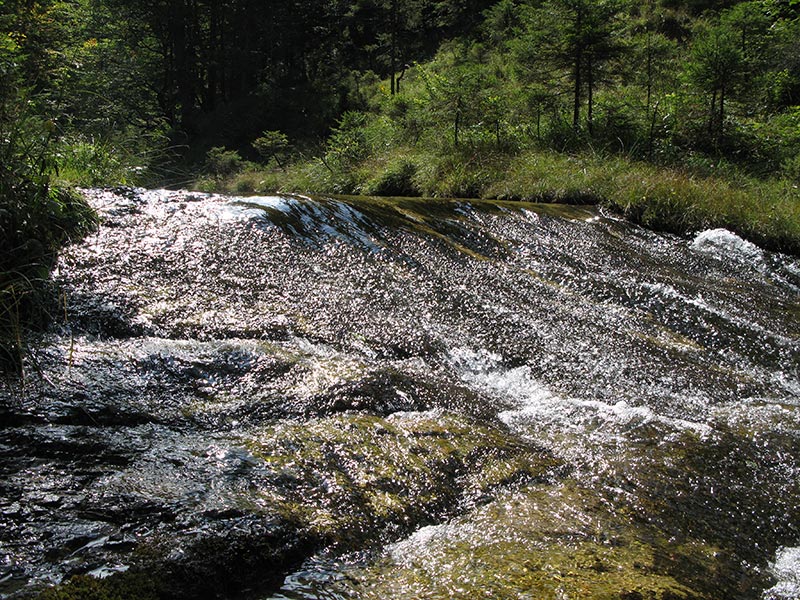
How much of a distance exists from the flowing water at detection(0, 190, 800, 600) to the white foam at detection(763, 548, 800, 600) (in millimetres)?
16

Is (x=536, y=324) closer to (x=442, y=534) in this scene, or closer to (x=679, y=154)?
(x=442, y=534)

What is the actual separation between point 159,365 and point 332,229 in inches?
129

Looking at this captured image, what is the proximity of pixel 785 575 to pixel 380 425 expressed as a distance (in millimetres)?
1946

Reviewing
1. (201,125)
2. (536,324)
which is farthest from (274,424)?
(201,125)

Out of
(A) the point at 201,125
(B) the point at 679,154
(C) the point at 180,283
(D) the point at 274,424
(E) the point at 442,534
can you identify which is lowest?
(E) the point at 442,534

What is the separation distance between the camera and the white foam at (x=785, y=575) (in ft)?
7.41

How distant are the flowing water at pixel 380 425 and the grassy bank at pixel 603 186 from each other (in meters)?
2.78

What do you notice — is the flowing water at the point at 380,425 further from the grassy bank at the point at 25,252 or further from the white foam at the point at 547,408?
the grassy bank at the point at 25,252

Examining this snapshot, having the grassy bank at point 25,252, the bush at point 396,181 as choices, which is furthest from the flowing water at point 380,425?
the bush at point 396,181

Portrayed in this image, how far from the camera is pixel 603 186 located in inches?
372

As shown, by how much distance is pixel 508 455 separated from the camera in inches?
114

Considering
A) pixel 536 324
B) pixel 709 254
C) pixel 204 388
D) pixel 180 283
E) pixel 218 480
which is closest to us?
pixel 218 480

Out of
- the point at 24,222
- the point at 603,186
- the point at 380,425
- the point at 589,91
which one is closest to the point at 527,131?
the point at 589,91

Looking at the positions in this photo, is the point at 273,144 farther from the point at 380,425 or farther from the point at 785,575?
the point at 785,575
